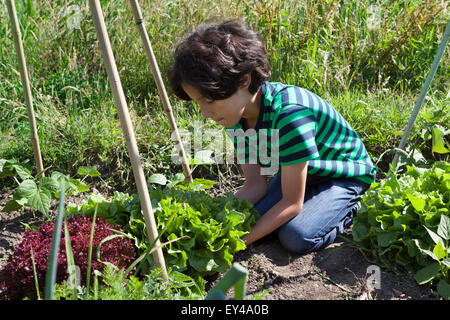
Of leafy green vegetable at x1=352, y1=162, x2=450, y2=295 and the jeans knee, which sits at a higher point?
leafy green vegetable at x1=352, y1=162, x2=450, y2=295

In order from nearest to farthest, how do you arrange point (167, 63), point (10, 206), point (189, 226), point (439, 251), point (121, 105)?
point (121, 105) < point (439, 251) < point (189, 226) < point (10, 206) < point (167, 63)

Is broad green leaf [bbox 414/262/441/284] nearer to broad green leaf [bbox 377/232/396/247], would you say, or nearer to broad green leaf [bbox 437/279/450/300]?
broad green leaf [bbox 437/279/450/300]

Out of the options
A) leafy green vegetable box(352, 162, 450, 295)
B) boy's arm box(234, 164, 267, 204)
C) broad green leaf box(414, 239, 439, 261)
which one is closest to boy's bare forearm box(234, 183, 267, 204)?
boy's arm box(234, 164, 267, 204)

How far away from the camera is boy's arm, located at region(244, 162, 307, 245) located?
2168 mm

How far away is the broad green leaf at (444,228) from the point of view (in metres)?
1.89

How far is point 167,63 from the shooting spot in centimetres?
317

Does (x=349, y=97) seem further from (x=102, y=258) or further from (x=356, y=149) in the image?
(x=102, y=258)

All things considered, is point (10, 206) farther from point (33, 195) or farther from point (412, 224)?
point (412, 224)

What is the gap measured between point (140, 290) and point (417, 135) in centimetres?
195

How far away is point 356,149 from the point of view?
2.44m

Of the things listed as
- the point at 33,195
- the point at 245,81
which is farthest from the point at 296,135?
the point at 33,195

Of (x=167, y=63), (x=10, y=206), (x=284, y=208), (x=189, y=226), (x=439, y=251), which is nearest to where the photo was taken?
(x=439, y=251)

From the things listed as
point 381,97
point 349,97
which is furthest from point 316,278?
point 381,97

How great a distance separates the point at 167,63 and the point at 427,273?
6.58 ft
